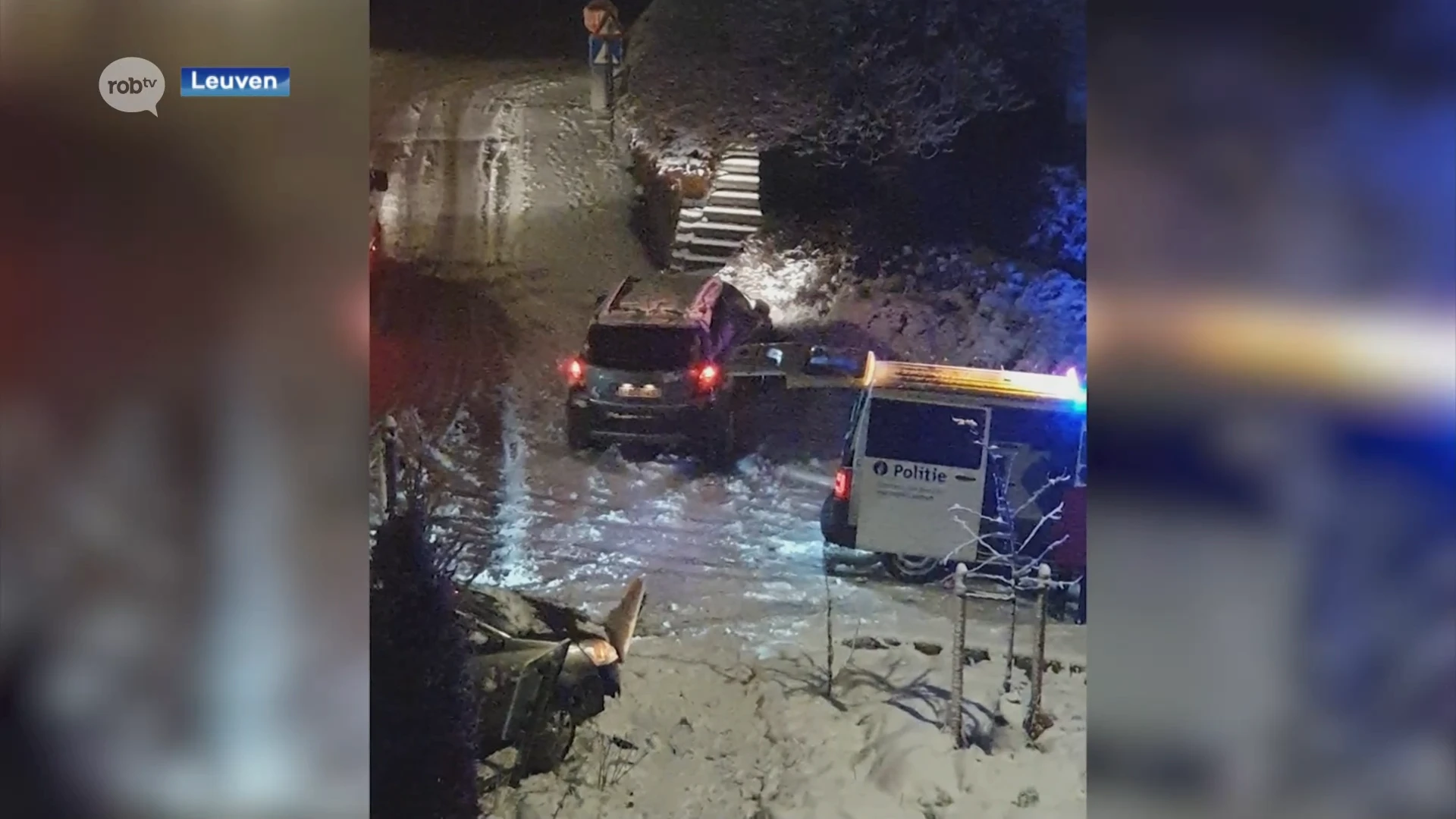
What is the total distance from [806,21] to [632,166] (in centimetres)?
25

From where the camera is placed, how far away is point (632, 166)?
114cm

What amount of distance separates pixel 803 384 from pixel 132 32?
83cm

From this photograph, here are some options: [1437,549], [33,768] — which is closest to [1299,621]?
[1437,549]

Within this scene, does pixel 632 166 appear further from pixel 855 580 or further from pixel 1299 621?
pixel 1299 621

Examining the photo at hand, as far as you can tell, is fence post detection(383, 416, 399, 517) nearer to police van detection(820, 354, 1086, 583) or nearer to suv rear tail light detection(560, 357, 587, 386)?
suv rear tail light detection(560, 357, 587, 386)

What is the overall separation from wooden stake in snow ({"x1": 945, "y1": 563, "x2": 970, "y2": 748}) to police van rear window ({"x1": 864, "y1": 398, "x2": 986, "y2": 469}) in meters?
0.12

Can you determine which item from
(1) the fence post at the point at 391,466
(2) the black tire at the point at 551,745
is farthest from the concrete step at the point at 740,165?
(2) the black tire at the point at 551,745

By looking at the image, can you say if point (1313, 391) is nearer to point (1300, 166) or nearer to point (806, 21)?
point (1300, 166)

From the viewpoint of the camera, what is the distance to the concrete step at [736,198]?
3.68ft

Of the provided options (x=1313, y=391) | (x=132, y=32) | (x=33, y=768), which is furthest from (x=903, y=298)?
(x=33, y=768)

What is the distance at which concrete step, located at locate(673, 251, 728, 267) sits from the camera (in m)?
1.12

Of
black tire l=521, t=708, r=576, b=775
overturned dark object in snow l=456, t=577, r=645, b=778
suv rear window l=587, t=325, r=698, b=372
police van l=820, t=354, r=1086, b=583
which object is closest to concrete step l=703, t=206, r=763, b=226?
suv rear window l=587, t=325, r=698, b=372

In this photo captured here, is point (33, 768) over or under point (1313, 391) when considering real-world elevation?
under

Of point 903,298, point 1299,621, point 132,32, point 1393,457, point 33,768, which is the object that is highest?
point 132,32
